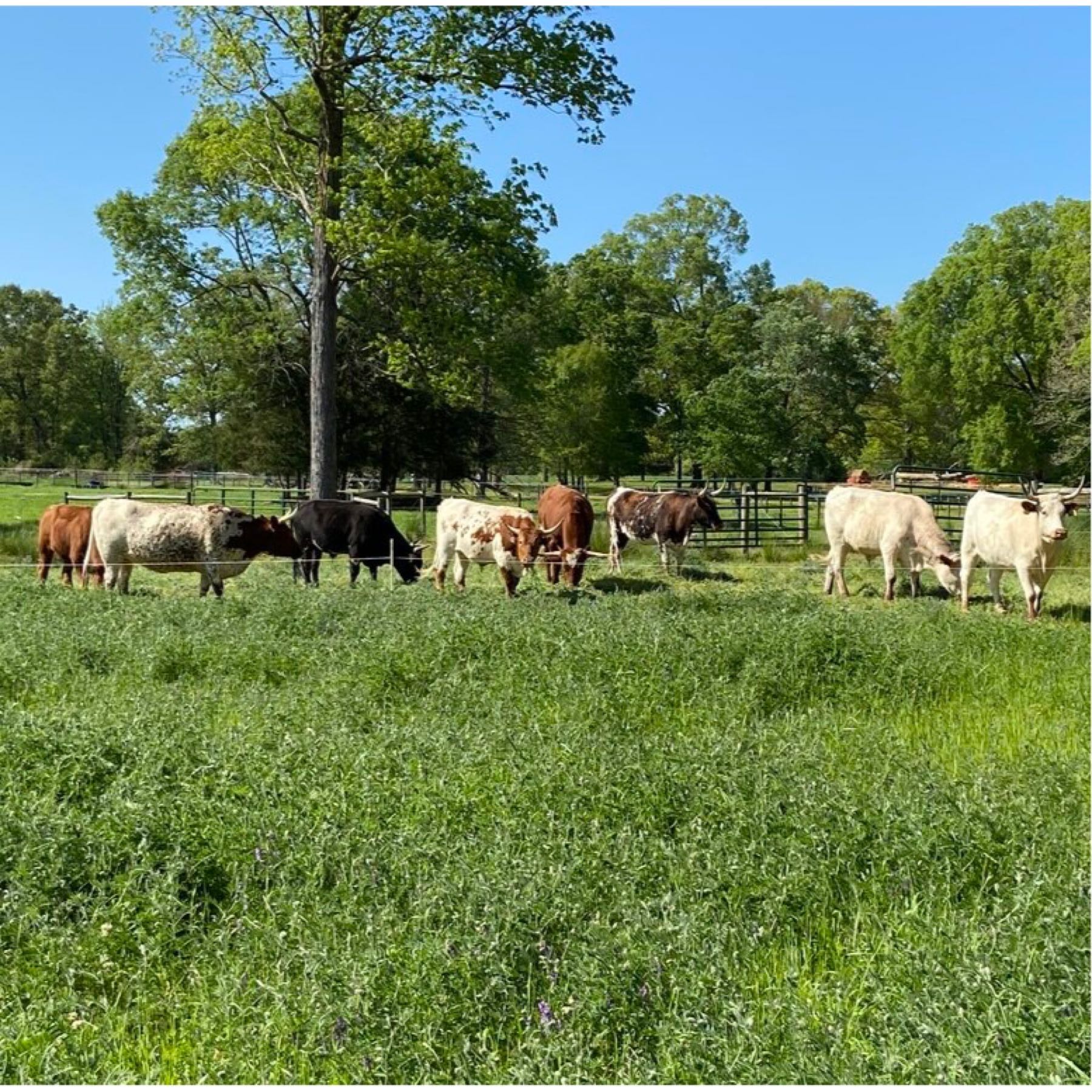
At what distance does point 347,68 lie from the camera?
53.8 ft

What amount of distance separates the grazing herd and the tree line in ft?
7.38

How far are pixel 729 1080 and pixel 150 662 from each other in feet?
20.4

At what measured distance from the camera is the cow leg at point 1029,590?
483 inches

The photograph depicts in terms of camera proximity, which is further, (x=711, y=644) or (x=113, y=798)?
(x=711, y=644)

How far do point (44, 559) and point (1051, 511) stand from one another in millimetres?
13897

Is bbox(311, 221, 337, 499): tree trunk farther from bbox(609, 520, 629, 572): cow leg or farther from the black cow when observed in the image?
bbox(609, 520, 629, 572): cow leg

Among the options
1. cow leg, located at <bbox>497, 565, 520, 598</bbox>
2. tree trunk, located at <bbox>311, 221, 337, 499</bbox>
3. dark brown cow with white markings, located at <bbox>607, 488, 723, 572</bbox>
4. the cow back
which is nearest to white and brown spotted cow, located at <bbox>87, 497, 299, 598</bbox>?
tree trunk, located at <bbox>311, 221, 337, 499</bbox>

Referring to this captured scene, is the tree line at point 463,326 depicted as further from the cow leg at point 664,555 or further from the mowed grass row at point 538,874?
the mowed grass row at point 538,874

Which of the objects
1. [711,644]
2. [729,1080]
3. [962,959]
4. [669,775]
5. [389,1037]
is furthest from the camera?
[711,644]

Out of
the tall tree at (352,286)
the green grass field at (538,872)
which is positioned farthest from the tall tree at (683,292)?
the green grass field at (538,872)

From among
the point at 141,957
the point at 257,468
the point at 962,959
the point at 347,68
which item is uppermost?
the point at 347,68

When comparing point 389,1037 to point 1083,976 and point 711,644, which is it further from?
point 711,644

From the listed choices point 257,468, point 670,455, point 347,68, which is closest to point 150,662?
point 347,68

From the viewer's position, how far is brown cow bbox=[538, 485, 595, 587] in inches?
586
